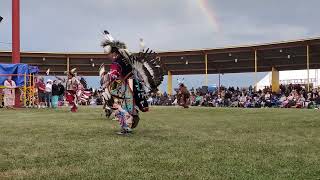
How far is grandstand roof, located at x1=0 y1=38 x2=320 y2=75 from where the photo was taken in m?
35.7

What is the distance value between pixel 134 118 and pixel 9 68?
17.5 m

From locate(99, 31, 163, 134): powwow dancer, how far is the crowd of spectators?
55.3 ft

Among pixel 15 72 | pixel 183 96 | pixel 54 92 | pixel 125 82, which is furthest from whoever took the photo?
pixel 183 96

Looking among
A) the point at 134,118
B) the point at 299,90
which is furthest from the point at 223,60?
the point at 134,118

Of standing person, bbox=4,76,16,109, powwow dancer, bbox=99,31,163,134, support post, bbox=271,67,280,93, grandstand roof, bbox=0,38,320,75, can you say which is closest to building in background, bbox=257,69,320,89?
grandstand roof, bbox=0,38,320,75

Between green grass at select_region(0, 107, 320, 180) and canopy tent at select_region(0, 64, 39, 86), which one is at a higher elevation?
canopy tent at select_region(0, 64, 39, 86)

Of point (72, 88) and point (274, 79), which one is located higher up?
point (274, 79)

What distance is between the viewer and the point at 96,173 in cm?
539

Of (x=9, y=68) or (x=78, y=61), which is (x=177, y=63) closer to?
(x=78, y=61)

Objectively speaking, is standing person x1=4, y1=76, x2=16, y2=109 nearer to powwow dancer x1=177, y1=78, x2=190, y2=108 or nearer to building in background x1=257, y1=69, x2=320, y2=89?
powwow dancer x1=177, y1=78, x2=190, y2=108

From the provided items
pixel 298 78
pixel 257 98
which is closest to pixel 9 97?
pixel 257 98

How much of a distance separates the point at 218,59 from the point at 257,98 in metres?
8.64

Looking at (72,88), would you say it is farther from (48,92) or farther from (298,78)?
(298,78)

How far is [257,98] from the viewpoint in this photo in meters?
32.7
